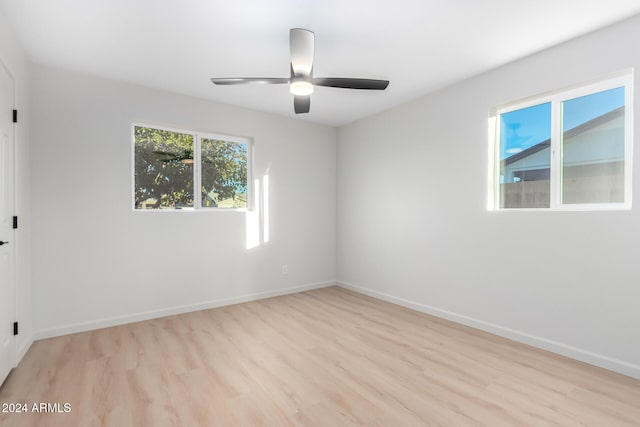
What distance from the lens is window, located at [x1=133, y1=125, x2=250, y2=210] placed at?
3.49 m

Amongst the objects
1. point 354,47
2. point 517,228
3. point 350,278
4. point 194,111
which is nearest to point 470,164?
point 517,228

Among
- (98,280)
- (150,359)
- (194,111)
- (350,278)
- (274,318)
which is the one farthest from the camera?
(350,278)

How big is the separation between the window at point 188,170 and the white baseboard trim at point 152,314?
116cm

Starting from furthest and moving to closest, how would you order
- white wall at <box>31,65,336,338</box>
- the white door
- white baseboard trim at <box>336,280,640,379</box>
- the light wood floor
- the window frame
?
the window frame < white wall at <box>31,65,336,338</box> < white baseboard trim at <box>336,280,640,379</box> < the white door < the light wood floor

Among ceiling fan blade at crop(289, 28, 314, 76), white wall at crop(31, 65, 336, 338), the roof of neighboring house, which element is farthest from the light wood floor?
ceiling fan blade at crop(289, 28, 314, 76)

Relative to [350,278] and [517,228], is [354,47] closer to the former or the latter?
[517,228]

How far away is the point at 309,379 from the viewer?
220cm

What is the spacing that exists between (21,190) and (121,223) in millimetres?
839

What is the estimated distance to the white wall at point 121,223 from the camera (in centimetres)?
292

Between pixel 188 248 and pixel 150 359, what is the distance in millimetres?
1418

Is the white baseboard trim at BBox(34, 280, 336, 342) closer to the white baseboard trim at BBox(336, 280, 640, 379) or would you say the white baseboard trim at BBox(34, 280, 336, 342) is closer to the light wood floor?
the light wood floor

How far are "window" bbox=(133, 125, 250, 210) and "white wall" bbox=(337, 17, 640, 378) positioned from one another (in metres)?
1.69

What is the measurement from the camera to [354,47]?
2621 mm

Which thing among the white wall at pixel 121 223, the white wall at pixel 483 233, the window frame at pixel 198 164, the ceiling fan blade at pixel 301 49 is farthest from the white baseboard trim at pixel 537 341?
the ceiling fan blade at pixel 301 49
